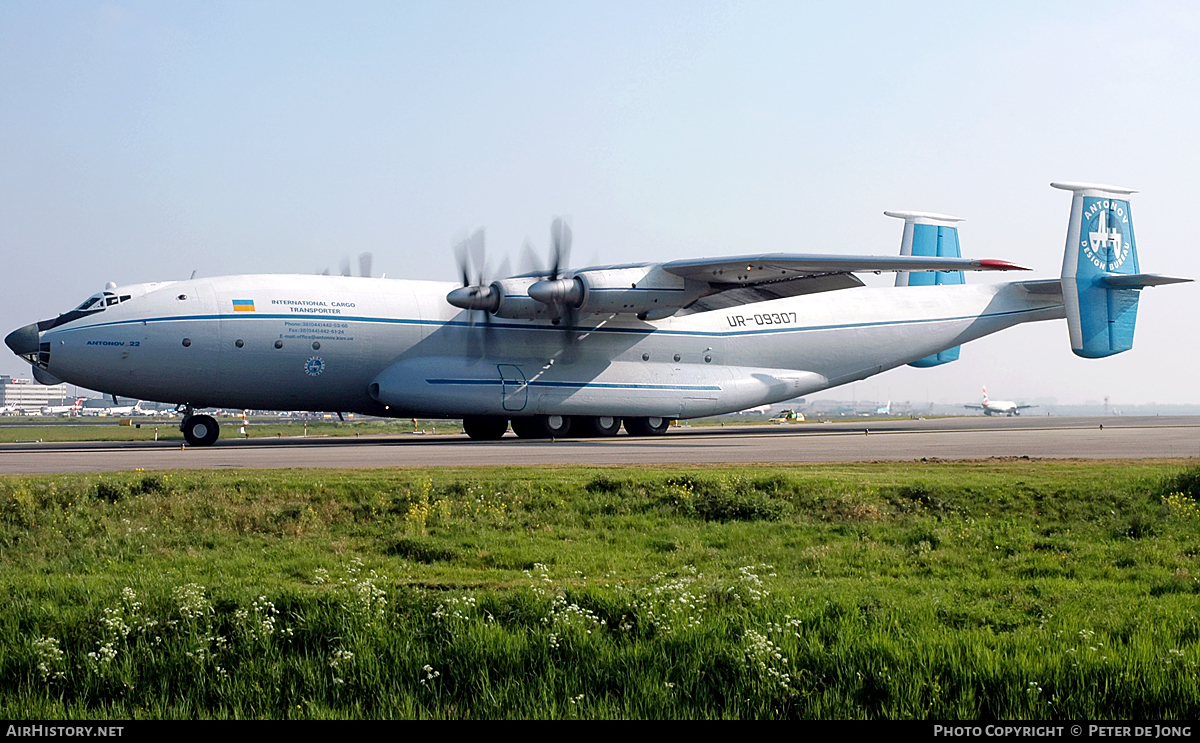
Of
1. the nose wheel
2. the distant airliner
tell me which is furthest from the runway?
the distant airliner

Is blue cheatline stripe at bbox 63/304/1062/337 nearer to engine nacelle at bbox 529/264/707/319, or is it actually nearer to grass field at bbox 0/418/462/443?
engine nacelle at bbox 529/264/707/319

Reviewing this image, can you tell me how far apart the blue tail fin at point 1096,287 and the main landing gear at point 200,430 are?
114ft

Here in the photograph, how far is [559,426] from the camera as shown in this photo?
35438 millimetres

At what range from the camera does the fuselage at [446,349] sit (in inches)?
1155

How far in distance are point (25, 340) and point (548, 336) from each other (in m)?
16.2

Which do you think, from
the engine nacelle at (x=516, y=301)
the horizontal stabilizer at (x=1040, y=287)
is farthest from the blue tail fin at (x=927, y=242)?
the engine nacelle at (x=516, y=301)

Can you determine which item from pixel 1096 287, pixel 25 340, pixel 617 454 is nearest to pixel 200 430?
pixel 25 340

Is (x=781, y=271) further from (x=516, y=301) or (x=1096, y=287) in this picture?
(x=1096, y=287)

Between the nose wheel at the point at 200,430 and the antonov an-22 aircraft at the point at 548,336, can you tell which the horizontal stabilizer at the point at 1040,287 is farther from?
the nose wheel at the point at 200,430

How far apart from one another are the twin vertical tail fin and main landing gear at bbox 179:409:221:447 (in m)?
34.9

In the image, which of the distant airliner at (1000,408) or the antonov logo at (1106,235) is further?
the distant airliner at (1000,408)

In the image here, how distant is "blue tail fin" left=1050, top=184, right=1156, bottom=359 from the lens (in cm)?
4197

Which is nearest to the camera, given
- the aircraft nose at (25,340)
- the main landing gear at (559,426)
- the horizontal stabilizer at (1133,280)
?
the aircraft nose at (25,340)

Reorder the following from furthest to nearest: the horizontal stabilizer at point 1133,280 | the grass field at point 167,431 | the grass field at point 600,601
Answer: the grass field at point 167,431 → the horizontal stabilizer at point 1133,280 → the grass field at point 600,601
